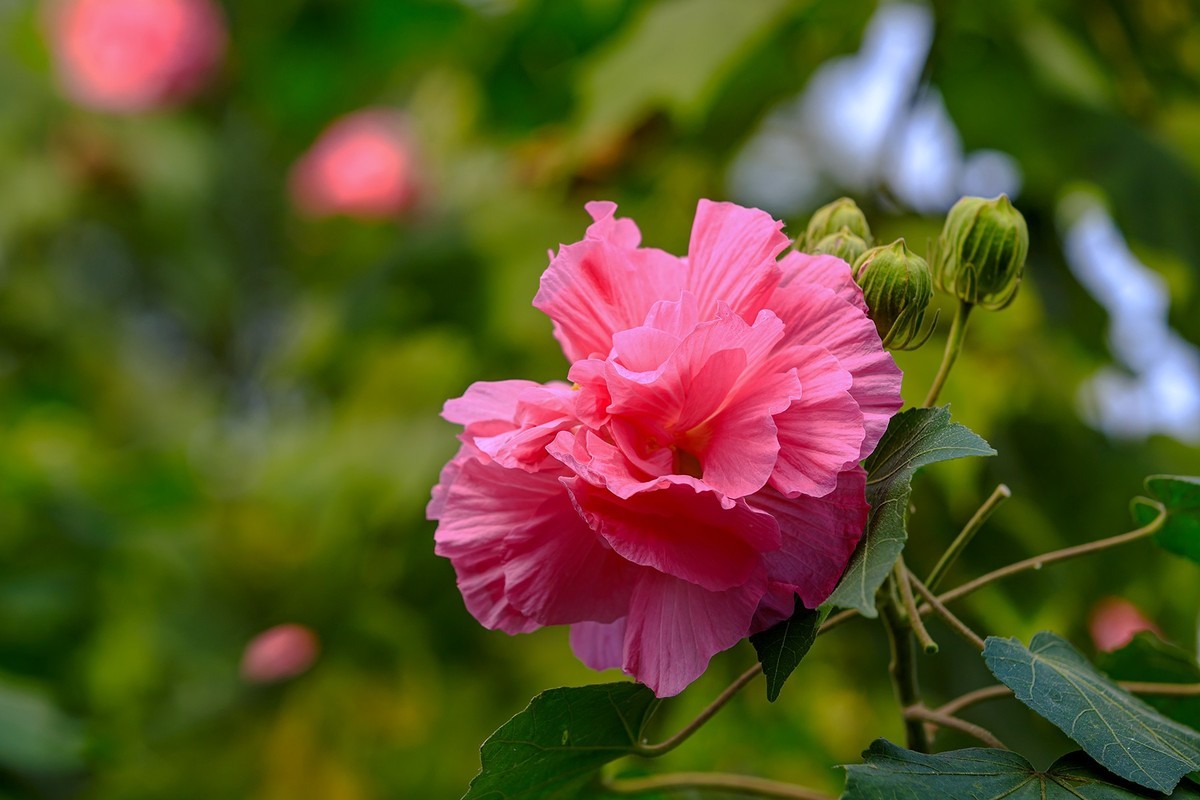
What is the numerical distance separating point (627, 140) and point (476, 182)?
447 mm

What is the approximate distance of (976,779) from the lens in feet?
1.16

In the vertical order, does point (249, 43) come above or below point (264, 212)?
above

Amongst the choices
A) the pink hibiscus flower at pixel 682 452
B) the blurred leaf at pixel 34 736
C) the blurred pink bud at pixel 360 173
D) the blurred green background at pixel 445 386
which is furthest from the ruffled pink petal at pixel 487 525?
the blurred pink bud at pixel 360 173

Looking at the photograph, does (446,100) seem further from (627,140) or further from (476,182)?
(627,140)

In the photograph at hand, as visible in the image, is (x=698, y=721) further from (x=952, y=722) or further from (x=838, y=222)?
(x=838, y=222)

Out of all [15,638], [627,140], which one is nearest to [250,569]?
[15,638]

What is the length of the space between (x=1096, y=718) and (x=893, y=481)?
0.10 meters

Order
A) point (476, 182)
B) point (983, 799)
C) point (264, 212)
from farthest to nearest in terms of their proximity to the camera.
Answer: point (264, 212) → point (476, 182) → point (983, 799)

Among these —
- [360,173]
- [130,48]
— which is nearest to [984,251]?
[360,173]

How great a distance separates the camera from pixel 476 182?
59.9 inches

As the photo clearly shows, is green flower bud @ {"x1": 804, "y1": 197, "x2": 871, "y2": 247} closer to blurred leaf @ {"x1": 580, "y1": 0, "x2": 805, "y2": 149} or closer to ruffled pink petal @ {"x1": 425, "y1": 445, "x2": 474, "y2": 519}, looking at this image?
ruffled pink petal @ {"x1": 425, "y1": 445, "x2": 474, "y2": 519}

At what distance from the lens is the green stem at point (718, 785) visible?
1.59 feet

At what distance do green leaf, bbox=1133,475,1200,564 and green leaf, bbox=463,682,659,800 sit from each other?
23cm

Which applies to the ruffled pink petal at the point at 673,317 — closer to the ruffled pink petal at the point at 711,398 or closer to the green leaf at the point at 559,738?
the ruffled pink petal at the point at 711,398
